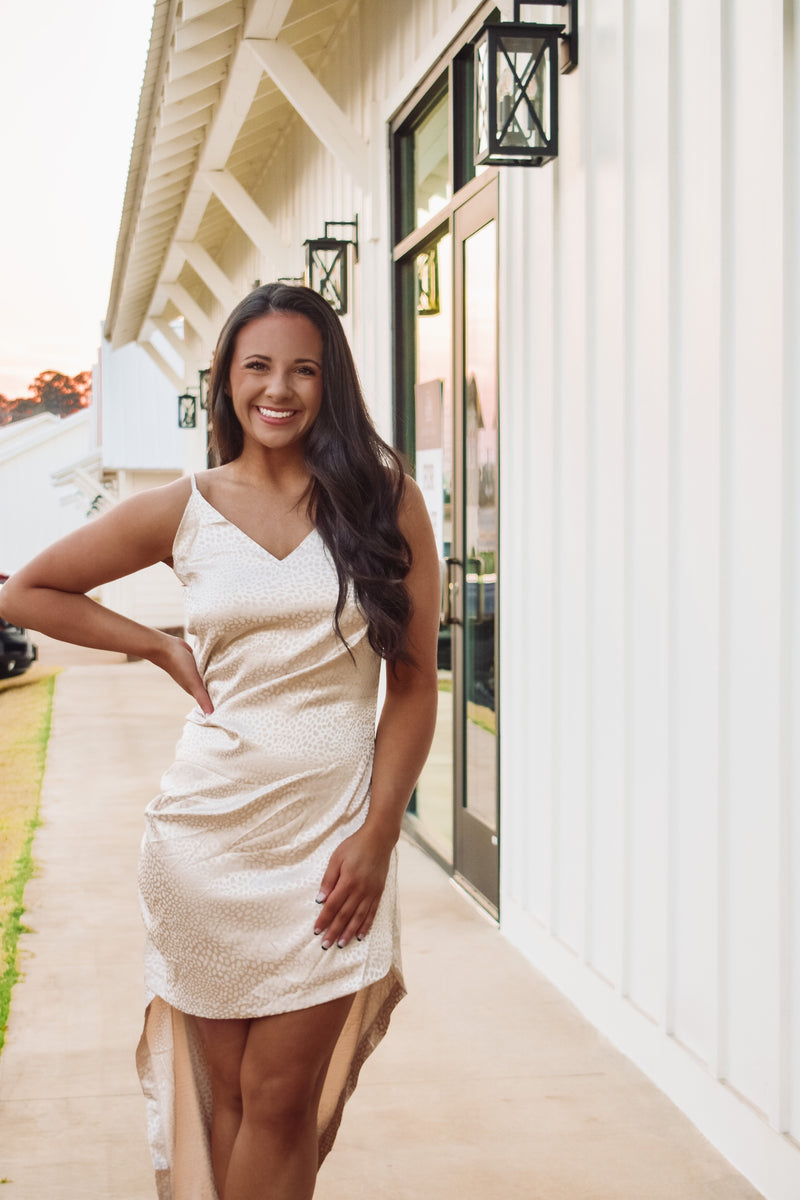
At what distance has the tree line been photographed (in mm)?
70375

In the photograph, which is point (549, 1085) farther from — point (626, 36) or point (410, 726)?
point (626, 36)

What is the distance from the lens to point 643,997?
3.16 metres

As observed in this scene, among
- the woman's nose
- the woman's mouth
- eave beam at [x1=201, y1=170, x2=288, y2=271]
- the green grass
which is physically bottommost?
the green grass

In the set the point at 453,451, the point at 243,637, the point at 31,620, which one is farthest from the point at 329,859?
the point at 453,451

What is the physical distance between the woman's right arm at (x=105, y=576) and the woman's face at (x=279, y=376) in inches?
6.1

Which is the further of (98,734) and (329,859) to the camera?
(98,734)

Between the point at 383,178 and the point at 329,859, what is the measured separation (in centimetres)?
500

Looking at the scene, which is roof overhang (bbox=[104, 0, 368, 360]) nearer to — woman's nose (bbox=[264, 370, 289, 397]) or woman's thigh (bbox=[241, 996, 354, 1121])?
woman's nose (bbox=[264, 370, 289, 397])

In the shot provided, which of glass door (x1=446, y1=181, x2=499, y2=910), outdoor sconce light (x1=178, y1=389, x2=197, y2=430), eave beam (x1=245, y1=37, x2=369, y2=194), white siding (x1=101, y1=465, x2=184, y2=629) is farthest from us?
white siding (x1=101, y1=465, x2=184, y2=629)

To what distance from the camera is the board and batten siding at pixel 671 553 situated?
241cm

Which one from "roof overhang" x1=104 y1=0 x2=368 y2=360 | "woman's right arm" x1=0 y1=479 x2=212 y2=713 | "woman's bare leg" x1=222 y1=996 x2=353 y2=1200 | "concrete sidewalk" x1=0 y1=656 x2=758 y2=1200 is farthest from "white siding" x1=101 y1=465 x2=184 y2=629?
"woman's bare leg" x1=222 y1=996 x2=353 y2=1200

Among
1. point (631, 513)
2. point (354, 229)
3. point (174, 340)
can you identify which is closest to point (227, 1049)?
point (631, 513)

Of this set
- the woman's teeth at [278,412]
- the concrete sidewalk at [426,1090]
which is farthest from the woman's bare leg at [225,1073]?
the woman's teeth at [278,412]

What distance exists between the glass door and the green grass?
1.75 metres
